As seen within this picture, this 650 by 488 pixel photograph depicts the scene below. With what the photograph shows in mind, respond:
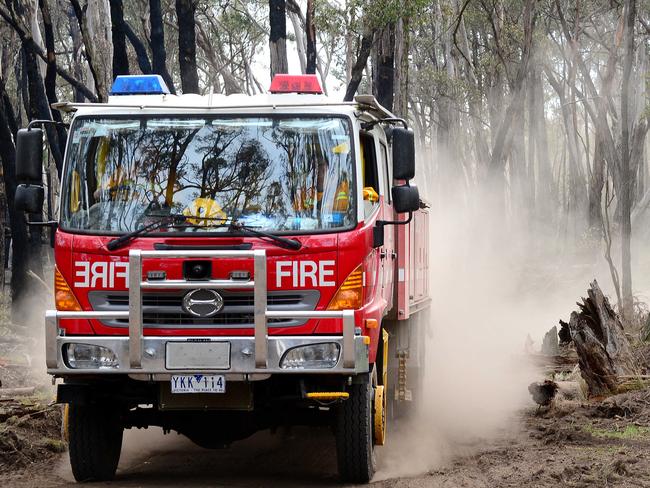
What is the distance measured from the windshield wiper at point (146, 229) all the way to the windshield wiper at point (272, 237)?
380 mm

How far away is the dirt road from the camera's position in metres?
8.27

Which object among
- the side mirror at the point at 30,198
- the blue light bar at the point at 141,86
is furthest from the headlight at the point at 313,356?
the blue light bar at the point at 141,86

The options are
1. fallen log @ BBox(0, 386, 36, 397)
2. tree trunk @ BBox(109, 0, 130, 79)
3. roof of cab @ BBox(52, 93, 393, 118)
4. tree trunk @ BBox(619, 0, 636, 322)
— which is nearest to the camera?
roof of cab @ BBox(52, 93, 393, 118)

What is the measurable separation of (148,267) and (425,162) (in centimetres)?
4556

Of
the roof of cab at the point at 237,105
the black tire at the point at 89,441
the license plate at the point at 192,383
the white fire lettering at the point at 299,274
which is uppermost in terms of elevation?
the roof of cab at the point at 237,105

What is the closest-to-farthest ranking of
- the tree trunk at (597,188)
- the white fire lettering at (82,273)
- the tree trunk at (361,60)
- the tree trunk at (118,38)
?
the white fire lettering at (82,273) → the tree trunk at (118,38) → the tree trunk at (361,60) → the tree trunk at (597,188)

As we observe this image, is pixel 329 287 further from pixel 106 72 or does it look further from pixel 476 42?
pixel 476 42

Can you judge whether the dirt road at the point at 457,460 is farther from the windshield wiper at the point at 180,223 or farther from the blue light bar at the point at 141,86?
the blue light bar at the point at 141,86

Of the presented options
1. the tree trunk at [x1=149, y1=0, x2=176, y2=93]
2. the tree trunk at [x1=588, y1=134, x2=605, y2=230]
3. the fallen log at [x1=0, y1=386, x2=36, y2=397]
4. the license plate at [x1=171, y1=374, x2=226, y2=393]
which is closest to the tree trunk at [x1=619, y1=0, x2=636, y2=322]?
the tree trunk at [x1=149, y1=0, x2=176, y2=93]

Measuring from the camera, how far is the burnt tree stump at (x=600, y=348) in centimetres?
1194

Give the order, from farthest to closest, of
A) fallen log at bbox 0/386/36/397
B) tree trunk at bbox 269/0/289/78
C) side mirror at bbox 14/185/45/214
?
1. tree trunk at bbox 269/0/289/78
2. fallen log at bbox 0/386/36/397
3. side mirror at bbox 14/185/45/214

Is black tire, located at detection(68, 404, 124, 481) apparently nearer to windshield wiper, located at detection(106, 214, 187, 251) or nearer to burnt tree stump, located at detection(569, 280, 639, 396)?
windshield wiper, located at detection(106, 214, 187, 251)

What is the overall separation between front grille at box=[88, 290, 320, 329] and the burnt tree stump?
5.14 meters

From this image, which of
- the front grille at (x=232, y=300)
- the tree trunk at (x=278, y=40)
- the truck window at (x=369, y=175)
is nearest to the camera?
the front grille at (x=232, y=300)
